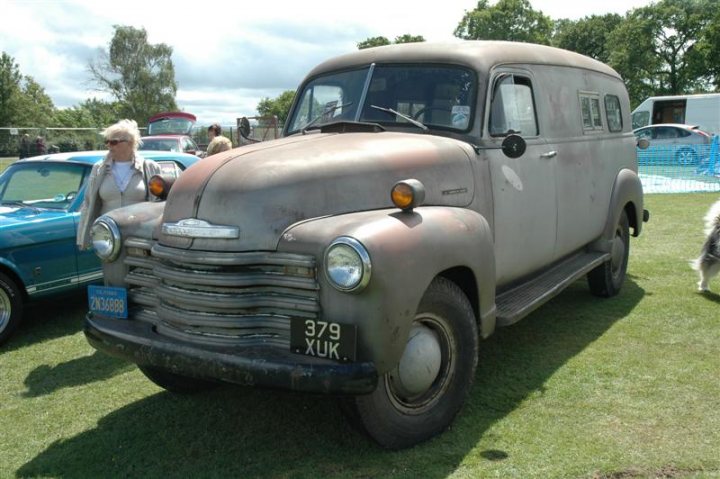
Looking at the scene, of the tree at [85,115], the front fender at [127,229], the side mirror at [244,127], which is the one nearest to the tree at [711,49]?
the side mirror at [244,127]

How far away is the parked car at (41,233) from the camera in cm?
569

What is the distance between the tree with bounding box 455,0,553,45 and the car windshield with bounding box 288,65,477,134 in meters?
59.7

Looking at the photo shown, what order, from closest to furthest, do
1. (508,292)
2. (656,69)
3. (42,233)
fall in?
1. (508,292)
2. (42,233)
3. (656,69)

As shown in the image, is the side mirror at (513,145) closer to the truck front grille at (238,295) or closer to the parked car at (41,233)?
the truck front grille at (238,295)

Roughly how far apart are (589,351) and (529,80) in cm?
220

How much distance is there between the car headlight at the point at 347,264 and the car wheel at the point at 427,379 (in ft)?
1.69

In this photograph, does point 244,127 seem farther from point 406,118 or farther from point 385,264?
point 385,264

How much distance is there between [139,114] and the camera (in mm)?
62906

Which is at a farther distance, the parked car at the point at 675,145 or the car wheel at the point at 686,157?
the parked car at the point at 675,145

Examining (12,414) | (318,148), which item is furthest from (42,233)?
(318,148)

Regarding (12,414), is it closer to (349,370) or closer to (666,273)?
(349,370)

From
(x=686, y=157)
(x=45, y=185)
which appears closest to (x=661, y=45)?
→ (x=686, y=157)

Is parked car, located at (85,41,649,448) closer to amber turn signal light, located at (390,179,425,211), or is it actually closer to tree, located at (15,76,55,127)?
amber turn signal light, located at (390,179,425,211)

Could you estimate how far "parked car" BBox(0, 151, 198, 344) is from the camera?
5.69 m
